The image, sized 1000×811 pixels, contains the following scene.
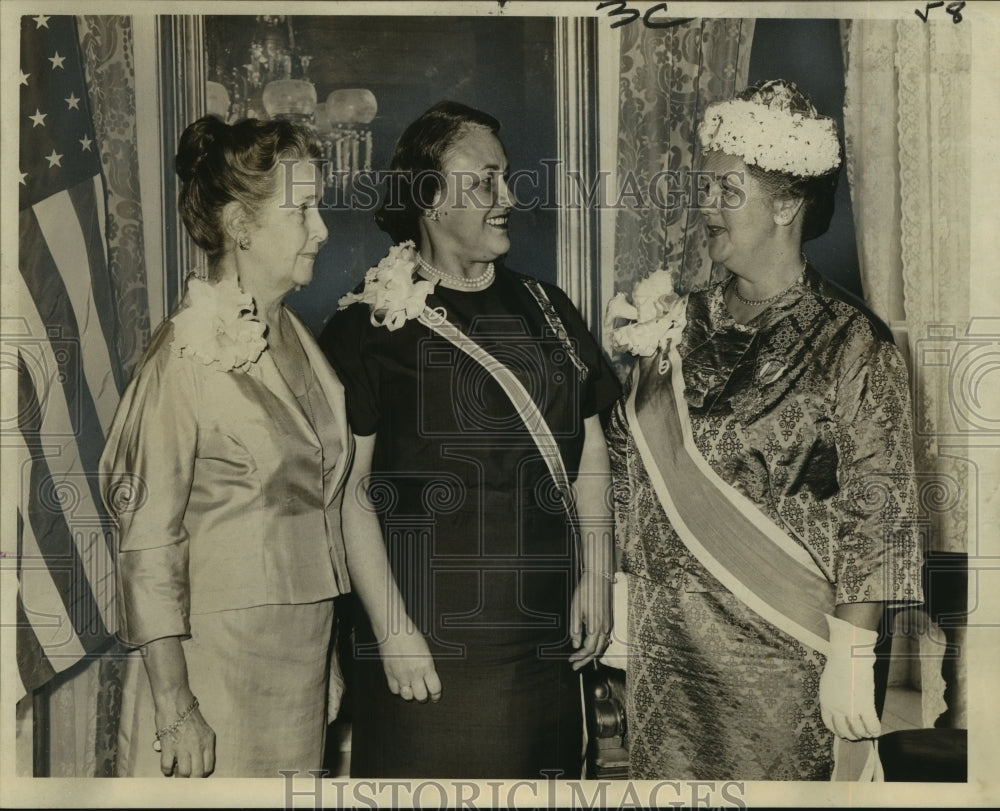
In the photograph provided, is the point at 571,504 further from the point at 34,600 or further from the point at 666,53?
the point at 34,600

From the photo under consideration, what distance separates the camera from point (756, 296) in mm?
3779

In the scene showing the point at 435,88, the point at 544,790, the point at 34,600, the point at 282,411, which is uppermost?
the point at 435,88

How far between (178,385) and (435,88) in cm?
135

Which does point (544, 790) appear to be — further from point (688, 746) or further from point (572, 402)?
point (572, 402)

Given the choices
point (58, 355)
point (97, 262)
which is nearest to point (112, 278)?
point (97, 262)

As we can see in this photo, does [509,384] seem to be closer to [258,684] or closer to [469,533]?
[469,533]

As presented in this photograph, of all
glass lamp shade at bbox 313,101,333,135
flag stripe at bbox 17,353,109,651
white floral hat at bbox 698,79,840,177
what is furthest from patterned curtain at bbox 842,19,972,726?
flag stripe at bbox 17,353,109,651

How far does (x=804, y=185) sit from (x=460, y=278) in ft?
4.05

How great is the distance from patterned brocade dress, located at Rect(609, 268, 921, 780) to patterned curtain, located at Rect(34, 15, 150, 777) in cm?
175

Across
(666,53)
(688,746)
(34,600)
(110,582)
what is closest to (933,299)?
(666,53)

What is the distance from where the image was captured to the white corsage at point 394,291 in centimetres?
371

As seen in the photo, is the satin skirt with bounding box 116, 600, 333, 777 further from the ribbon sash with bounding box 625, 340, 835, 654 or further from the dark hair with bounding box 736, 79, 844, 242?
the dark hair with bounding box 736, 79, 844, 242

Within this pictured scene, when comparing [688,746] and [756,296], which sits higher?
[756,296]

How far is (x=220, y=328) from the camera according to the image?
3.68 metres
